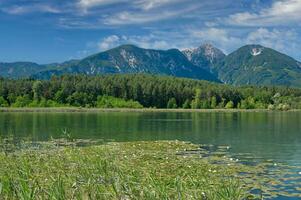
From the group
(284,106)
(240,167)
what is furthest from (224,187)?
(284,106)

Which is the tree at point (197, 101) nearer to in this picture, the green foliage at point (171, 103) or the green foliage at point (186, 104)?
the green foliage at point (186, 104)

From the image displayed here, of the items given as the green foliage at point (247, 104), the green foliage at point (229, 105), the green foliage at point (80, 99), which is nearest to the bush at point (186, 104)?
the green foliage at point (229, 105)

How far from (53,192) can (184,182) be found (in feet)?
10.6

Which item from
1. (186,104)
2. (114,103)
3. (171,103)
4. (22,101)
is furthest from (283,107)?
(22,101)

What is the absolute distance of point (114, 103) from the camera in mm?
185125

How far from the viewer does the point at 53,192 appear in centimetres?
1179

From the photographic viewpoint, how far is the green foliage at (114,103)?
598 ft

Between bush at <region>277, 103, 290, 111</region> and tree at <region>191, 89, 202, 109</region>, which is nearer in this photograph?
bush at <region>277, 103, 290, 111</region>

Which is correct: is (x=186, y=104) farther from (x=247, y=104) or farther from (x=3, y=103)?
(x=3, y=103)

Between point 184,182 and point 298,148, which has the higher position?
point 184,182

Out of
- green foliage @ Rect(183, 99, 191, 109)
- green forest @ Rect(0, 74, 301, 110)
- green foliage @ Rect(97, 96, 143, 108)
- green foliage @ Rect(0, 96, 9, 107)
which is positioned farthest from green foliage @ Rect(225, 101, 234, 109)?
green foliage @ Rect(0, 96, 9, 107)

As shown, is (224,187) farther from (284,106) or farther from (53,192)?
(284,106)

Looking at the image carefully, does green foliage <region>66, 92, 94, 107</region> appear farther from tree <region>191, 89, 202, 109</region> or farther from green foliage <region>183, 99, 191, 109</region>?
tree <region>191, 89, 202, 109</region>

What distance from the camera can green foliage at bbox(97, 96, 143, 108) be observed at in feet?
598
